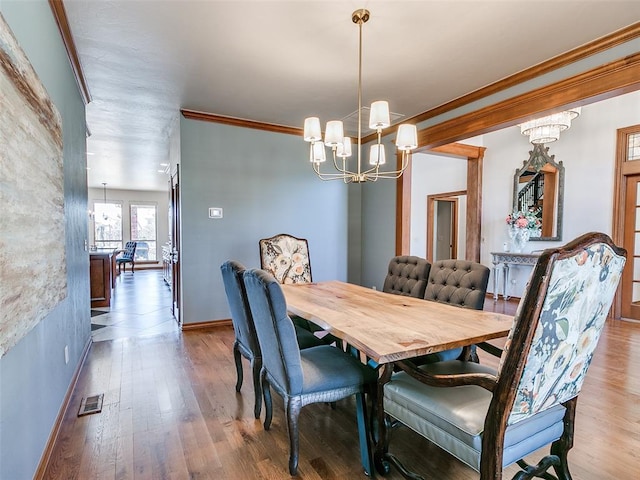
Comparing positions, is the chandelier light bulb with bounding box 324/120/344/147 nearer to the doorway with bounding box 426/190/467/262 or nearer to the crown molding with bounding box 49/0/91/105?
the crown molding with bounding box 49/0/91/105

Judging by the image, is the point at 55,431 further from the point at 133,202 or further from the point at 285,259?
the point at 133,202

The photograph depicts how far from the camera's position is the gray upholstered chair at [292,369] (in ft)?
5.27

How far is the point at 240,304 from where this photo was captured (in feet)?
7.11

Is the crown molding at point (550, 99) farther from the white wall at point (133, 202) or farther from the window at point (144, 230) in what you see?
the window at point (144, 230)

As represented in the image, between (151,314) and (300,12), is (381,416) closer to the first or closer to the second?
(300,12)

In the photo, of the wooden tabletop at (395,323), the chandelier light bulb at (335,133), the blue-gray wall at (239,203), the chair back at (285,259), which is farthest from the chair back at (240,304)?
the blue-gray wall at (239,203)

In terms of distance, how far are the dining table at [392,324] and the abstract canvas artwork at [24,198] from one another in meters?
1.28

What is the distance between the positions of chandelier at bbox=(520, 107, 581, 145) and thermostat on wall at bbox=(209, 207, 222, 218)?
3807mm

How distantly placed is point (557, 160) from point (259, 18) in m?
5.05

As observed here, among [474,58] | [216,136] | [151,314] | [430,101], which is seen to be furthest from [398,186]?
[151,314]

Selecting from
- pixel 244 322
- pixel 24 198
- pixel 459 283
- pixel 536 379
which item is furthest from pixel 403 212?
pixel 24 198

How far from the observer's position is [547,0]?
2.12m

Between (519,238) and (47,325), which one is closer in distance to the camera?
(47,325)

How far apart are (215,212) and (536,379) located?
3.85 m
